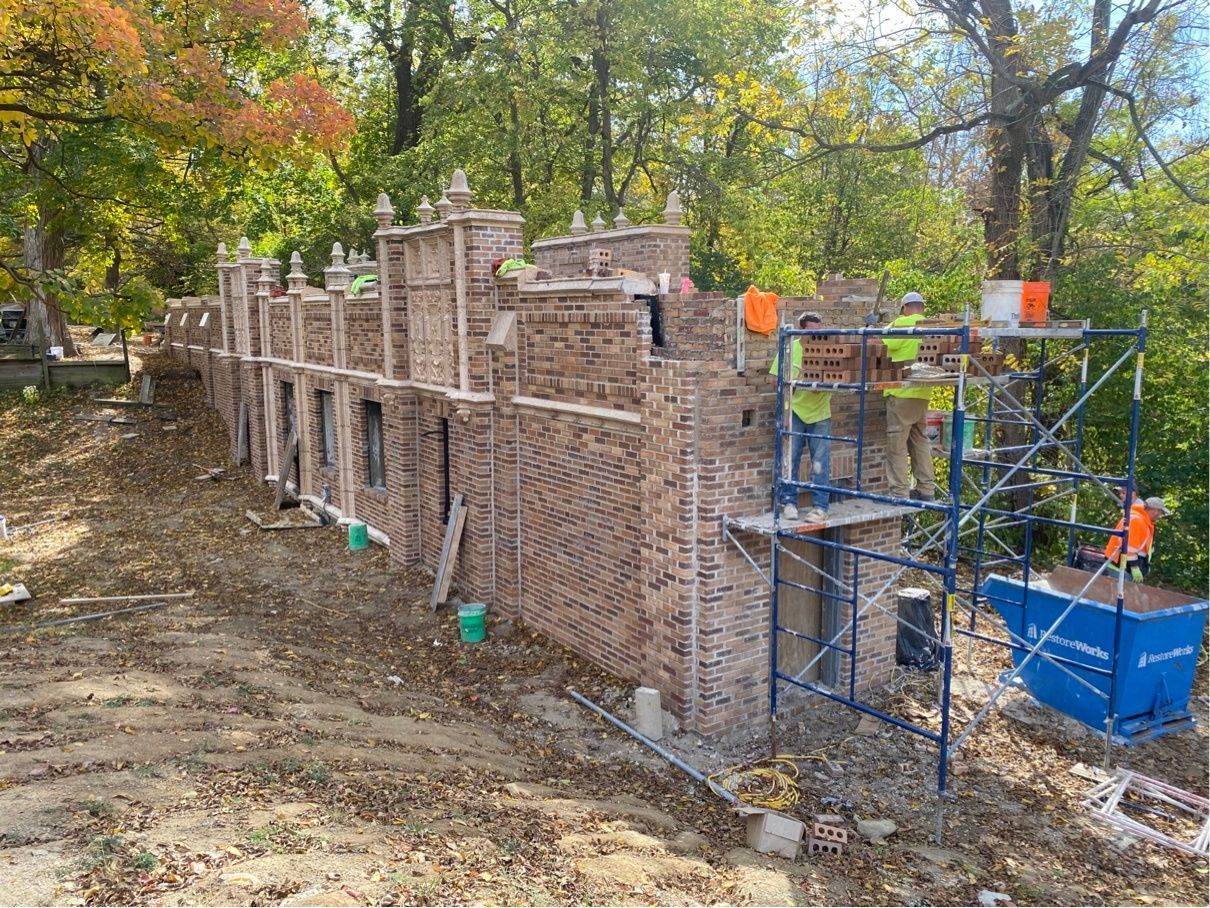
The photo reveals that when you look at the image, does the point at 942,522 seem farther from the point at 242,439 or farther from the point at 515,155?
the point at 242,439

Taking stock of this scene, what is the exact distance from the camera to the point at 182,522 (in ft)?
56.9

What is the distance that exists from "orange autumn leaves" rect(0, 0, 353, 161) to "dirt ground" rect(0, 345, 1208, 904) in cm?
625

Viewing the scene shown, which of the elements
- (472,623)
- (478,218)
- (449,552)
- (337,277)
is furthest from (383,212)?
(472,623)

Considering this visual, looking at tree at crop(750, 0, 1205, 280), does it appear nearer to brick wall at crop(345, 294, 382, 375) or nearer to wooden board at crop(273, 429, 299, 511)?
brick wall at crop(345, 294, 382, 375)

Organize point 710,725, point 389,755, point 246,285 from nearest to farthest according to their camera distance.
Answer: point 389,755, point 710,725, point 246,285

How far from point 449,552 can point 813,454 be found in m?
5.60

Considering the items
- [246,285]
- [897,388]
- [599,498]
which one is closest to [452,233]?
[599,498]

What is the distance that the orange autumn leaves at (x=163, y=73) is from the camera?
30.7 ft

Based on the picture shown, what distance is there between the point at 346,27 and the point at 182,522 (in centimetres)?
1906

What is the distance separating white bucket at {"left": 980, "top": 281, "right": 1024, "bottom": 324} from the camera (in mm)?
7758

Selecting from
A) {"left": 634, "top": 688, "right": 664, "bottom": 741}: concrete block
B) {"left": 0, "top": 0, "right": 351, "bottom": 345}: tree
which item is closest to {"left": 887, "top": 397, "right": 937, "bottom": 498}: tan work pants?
{"left": 634, "top": 688, "right": 664, "bottom": 741}: concrete block

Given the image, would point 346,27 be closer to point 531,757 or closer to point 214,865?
point 531,757

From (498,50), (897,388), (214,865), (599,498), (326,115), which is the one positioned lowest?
(214,865)

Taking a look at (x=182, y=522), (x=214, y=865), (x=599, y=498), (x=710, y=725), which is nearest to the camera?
(x=214, y=865)
